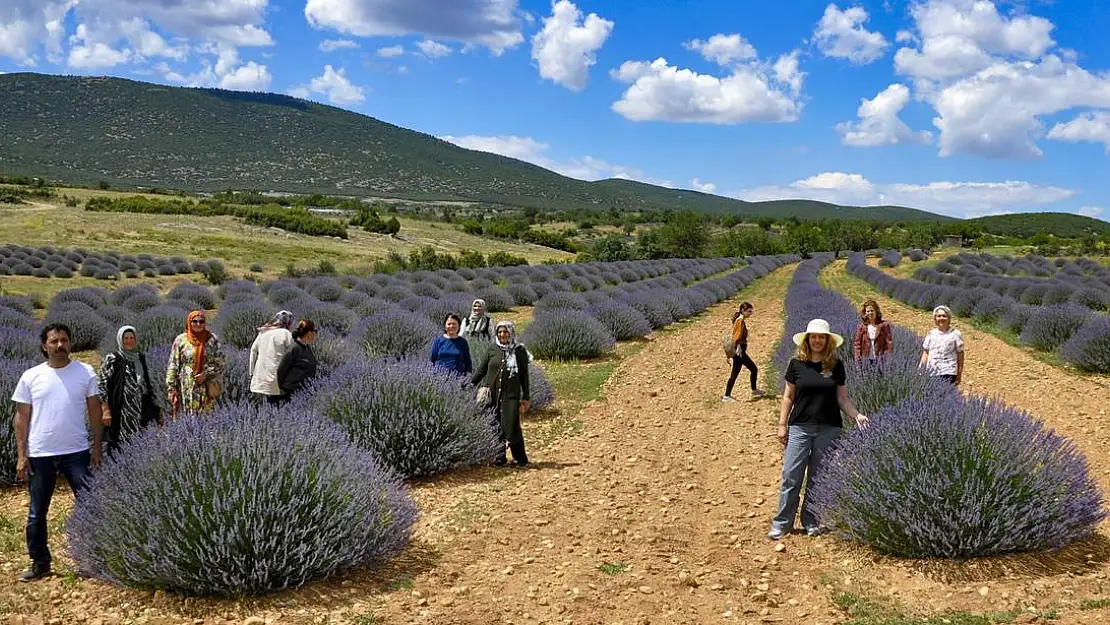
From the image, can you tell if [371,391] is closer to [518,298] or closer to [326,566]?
[326,566]

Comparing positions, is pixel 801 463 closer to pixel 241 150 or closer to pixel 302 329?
pixel 302 329

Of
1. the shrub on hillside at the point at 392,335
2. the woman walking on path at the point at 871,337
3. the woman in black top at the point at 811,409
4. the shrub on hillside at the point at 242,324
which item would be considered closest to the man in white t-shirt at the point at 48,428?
the woman in black top at the point at 811,409

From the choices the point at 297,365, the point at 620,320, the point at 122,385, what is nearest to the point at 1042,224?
the point at 620,320

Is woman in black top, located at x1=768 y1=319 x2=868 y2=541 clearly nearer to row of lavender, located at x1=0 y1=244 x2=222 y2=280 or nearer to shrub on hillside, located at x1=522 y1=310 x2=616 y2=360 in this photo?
shrub on hillside, located at x1=522 y1=310 x2=616 y2=360

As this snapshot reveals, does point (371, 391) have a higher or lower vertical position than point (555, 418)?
higher

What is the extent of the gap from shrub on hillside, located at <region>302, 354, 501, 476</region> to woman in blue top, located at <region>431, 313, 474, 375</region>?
0.56 metres

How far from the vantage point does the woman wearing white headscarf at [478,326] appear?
9.31m

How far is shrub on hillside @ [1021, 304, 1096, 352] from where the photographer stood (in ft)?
49.6

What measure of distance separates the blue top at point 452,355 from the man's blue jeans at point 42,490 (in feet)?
11.9

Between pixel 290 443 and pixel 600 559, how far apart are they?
2128mm

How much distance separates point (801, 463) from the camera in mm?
5570

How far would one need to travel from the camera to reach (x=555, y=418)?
996 centimetres

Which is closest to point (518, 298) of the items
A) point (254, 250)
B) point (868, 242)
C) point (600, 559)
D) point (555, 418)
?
point (555, 418)

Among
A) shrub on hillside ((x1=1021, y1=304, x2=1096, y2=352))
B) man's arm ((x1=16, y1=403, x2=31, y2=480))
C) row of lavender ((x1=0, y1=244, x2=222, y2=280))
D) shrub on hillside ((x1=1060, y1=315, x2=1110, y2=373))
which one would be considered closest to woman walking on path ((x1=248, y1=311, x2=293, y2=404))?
man's arm ((x1=16, y1=403, x2=31, y2=480))
